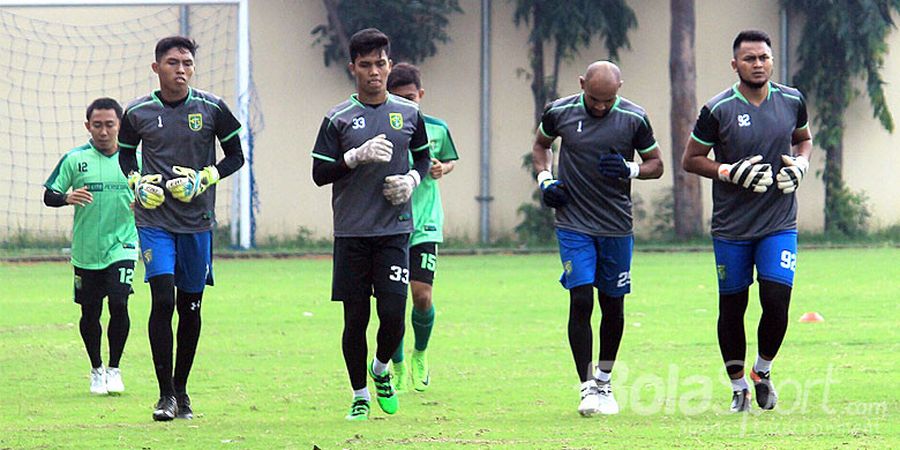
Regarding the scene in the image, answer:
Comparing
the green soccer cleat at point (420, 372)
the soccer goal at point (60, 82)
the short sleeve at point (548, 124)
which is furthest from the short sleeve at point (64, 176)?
the soccer goal at point (60, 82)

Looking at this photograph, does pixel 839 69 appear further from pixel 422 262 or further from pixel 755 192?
pixel 755 192

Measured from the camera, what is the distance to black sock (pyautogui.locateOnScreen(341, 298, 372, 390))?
9.18 meters

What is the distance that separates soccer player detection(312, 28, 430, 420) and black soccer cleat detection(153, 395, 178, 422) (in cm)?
100

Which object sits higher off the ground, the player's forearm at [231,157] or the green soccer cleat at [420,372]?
the player's forearm at [231,157]

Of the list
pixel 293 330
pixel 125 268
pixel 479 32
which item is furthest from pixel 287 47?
pixel 125 268

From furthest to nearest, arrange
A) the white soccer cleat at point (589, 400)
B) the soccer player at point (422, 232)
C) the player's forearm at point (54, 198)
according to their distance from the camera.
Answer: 1. the player's forearm at point (54, 198)
2. the soccer player at point (422, 232)
3. the white soccer cleat at point (589, 400)

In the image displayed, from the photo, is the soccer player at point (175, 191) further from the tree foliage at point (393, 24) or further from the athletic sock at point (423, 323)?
the tree foliage at point (393, 24)

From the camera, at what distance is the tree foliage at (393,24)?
28516 mm

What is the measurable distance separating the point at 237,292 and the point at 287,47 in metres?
11.0

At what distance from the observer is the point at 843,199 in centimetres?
3078

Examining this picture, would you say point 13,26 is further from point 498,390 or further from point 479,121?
point 498,390

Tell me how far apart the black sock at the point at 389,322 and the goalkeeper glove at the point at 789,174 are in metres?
2.23

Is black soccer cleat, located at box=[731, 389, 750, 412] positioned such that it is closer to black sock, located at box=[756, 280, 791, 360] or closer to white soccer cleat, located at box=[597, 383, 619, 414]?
black sock, located at box=[756, 280, 791, 360]

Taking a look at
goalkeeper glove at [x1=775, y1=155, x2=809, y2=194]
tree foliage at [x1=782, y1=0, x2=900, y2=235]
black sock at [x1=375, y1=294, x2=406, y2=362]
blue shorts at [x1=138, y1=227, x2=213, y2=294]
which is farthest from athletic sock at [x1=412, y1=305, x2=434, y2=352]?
tree foliage at [x1=782, y1=0, x2=900, y2=235]
